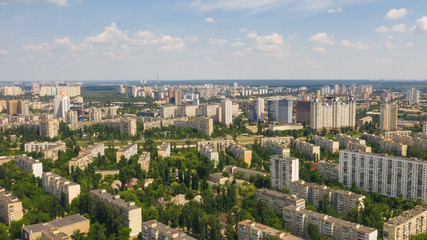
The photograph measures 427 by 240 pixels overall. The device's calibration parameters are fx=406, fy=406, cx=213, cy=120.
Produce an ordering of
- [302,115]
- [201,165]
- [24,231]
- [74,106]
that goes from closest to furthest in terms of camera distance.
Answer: [24,231]
[201,165]
[302,115]
[74,106]

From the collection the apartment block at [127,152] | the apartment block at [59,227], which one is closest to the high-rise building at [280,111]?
the apartment block at [127,152]

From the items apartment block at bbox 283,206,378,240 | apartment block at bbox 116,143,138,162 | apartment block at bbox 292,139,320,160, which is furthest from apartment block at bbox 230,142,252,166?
apartment block at bbox 283,206,378,240

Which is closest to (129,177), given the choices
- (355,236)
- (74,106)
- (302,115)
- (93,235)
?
(93,235)

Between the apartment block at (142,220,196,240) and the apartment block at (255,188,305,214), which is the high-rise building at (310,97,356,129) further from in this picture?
the apartment block at (142,220,196,240)

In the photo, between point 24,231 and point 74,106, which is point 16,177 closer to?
point 24,231

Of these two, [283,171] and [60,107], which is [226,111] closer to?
[60,107]

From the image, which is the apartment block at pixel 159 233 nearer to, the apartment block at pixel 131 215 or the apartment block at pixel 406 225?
the apartment block at pixel 131 215

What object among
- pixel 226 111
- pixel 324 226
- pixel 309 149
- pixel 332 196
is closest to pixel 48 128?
pixel 226 111
